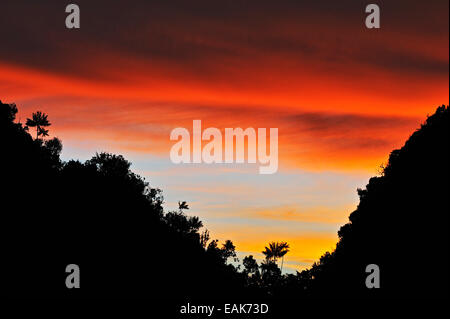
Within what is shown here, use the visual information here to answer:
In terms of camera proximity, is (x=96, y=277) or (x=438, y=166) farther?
(x=96, y=277)

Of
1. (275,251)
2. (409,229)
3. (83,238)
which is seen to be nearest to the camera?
(409,229)

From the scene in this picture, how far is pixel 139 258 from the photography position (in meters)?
66.1

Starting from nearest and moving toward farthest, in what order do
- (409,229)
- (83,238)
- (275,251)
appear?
(409,229), (83,238), (275,251)

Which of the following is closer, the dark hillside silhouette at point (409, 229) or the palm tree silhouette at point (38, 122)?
the dark hillside silhouette at point (409, 229)

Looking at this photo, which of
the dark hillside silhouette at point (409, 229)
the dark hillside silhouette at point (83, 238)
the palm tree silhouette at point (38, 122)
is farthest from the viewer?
the palm tree silhouette at point (38, 122)

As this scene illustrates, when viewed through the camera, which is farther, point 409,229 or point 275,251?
point 275,251

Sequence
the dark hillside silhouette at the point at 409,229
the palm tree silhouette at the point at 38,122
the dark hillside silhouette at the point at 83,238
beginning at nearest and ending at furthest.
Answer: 1. the dark hillside silhouette at the point at 409,229
2. the dark hillside silhouette at the point at 83,238
3. the palm tree silhouette at the point at 38,122

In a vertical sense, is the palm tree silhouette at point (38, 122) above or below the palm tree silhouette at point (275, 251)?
above

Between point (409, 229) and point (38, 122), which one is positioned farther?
point (38, 122)

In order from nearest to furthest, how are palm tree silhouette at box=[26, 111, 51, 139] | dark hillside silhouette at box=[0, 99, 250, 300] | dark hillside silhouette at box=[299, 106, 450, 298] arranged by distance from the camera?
dark hillside silhouette at box=[299, 106, 450, 298] → dark hillside silhouette at box=[0, 99, 250, 300] → palm tree silhouette at box=[26, 111, 51, 139]
